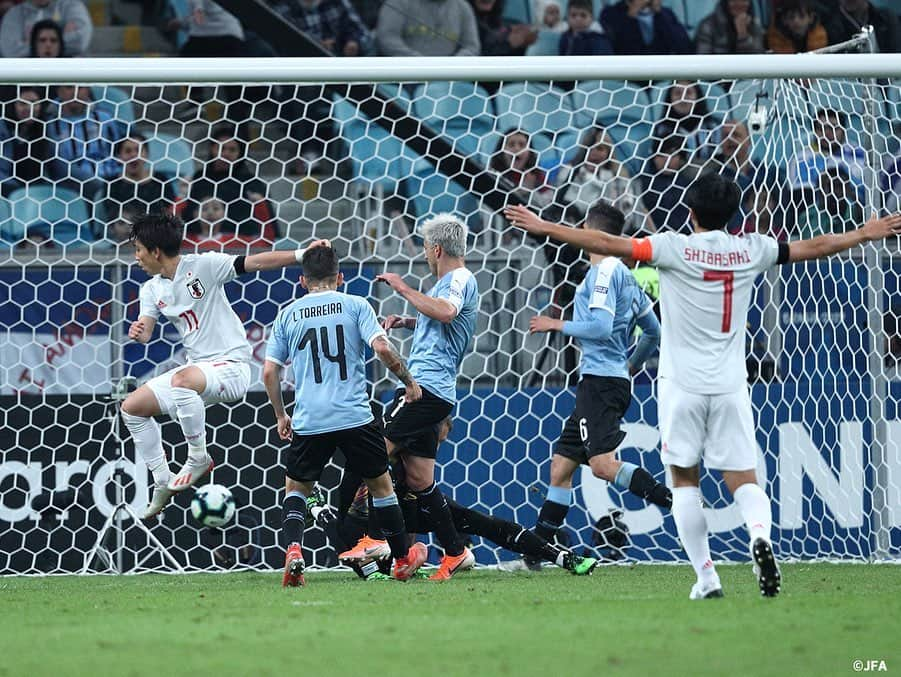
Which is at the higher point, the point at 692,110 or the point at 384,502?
the point at 692,110

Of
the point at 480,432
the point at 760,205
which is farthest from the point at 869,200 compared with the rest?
the point at 480,432

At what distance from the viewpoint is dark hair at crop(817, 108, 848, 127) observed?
9.32m

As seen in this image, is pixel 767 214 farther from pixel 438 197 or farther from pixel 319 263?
pixel 319 263

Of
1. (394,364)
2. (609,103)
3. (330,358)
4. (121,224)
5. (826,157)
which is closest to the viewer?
(394,364)

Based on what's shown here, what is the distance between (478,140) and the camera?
428 inches

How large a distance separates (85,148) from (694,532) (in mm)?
6385

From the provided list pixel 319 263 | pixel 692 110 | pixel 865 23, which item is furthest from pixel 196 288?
pixel 865 23

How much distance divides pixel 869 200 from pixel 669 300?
11.9ft

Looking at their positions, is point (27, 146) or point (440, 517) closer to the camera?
point (440, 517)

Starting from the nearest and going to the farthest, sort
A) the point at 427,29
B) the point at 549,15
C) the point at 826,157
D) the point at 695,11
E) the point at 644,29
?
the point at 826,157
the point at 427,29
the point at 644,29
the point at 549,15
the point at 695,11

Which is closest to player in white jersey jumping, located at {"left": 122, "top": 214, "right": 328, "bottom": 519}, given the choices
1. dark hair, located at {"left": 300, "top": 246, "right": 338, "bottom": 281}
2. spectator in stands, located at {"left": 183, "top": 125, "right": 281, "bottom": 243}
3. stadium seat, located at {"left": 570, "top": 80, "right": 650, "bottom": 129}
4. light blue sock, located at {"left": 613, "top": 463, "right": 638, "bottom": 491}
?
dark hair, located at {"left": 300, "top": 246, "right": 338, "bottom": 281}

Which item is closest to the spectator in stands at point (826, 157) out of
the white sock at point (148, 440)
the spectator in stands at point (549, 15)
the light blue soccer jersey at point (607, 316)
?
the light blue soccer jersey at point (607, 316)

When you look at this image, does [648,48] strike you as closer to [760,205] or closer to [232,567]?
[760,205]

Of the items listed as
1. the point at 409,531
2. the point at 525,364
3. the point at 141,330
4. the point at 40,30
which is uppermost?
the point at 40,30
